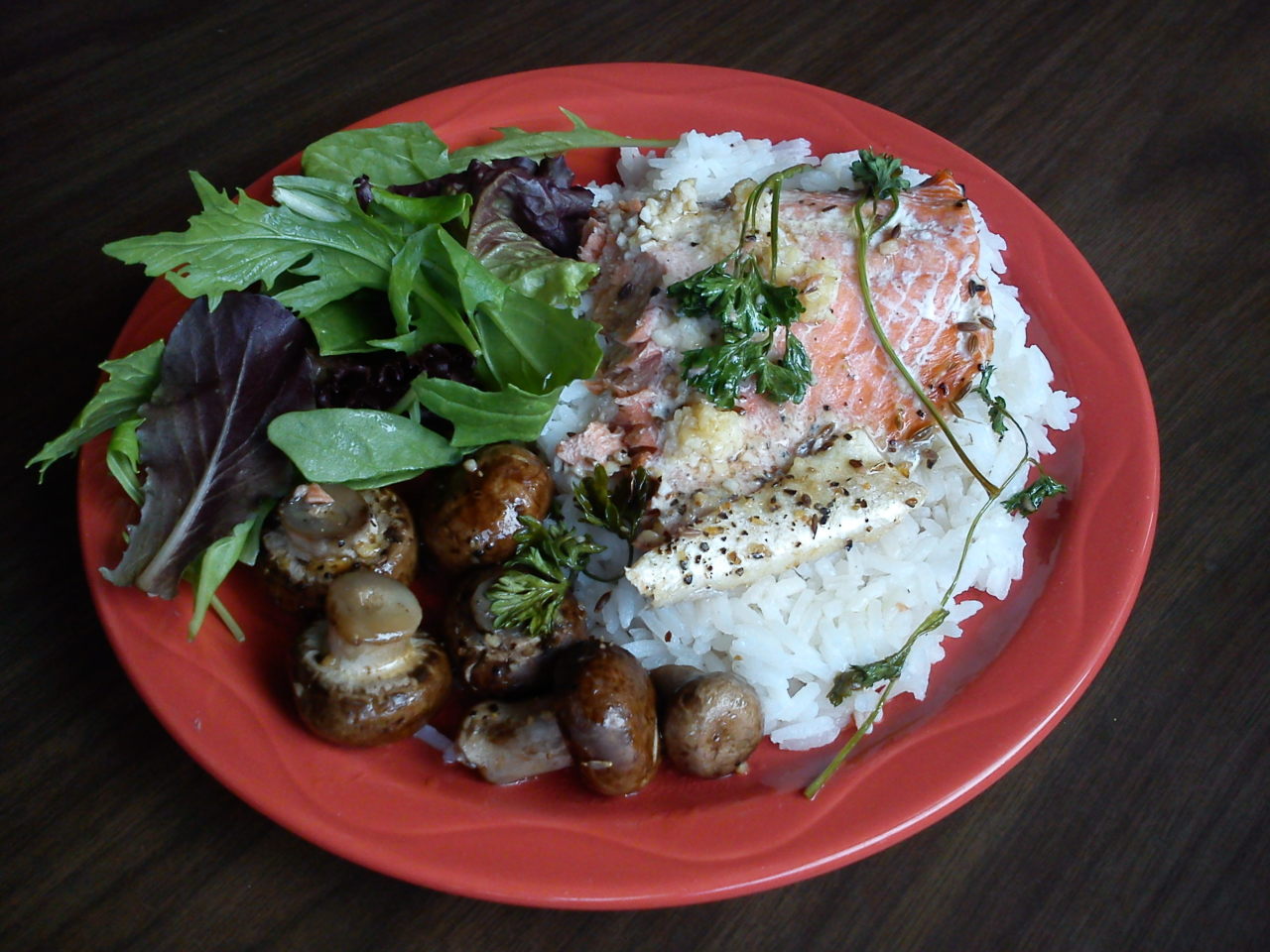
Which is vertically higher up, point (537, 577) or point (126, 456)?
point (126, 456)

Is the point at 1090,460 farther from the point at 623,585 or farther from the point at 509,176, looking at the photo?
the point at 509,176

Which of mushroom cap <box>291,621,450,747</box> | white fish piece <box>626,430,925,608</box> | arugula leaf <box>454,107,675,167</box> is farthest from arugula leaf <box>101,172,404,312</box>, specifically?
white fish piece <box>626,430,925,608</box>

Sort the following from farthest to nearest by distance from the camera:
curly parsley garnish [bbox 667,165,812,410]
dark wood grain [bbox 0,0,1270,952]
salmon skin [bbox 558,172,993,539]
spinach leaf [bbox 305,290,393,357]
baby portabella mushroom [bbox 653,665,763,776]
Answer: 1. spinach leaf [bbox 305,290,393,357]
2. salmon skin [bbox 558,172,993,539]
3. curly parsley garnish [bbox 667,165,812,410]
4. dark wood grain [bbox 0,0,1270,952]
5. baby portabella mushroom [bbox 653,665,763,776]

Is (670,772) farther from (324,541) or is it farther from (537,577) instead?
(324,541)

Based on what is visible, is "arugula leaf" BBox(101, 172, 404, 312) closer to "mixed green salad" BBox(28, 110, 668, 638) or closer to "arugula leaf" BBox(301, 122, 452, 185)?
"mixed green salad" BBox(28, 110, 668, 638)

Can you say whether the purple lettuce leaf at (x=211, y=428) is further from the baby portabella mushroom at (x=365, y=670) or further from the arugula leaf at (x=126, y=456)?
the baby portabella mushroom at (x=365, y=670)

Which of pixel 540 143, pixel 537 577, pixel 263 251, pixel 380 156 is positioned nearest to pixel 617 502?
pixel 537 577
